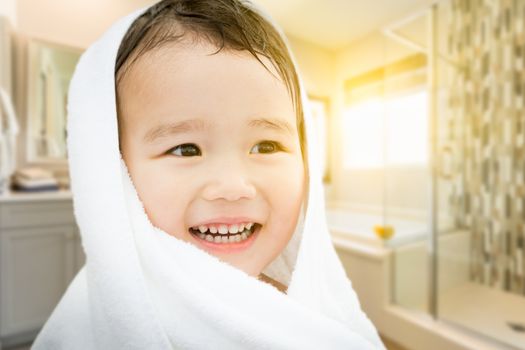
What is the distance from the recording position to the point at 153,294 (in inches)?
12.5

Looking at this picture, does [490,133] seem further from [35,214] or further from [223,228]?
[35,214]

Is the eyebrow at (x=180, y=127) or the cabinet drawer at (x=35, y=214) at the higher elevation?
the eyebrow at (x=180, y=127)

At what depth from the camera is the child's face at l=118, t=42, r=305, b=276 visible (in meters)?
0.32

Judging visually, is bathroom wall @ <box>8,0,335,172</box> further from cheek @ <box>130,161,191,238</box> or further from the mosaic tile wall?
the mosaic tile wall

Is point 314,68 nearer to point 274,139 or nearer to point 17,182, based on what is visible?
point 17,182

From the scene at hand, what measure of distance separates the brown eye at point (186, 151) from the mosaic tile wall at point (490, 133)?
1.94 meters

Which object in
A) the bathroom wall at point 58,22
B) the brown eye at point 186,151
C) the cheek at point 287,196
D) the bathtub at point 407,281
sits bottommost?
the bathtub at point 407,281

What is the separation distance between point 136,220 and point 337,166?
2.87 m

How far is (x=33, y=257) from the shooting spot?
1.32 metres

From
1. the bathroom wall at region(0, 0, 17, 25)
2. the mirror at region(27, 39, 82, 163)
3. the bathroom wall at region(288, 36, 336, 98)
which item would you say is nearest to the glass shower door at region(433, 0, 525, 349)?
the bathroom wall at region(288, 36, 336, 98)

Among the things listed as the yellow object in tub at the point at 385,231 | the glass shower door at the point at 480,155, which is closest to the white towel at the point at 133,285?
the yellow object in tub at the point at 385,231

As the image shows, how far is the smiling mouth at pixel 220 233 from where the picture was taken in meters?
0.35

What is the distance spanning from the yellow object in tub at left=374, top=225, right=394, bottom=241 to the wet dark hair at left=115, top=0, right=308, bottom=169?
141 centimetres

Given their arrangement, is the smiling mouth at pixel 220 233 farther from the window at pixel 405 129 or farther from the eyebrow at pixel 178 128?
the window at pixel 405 129
